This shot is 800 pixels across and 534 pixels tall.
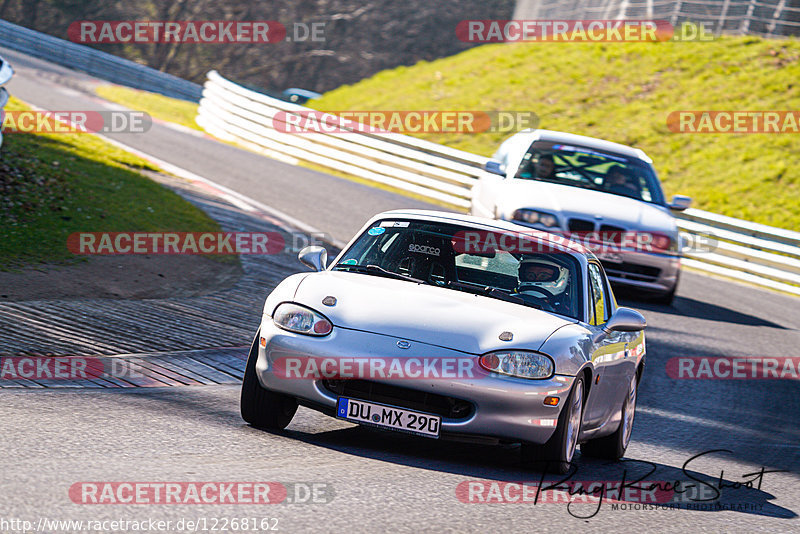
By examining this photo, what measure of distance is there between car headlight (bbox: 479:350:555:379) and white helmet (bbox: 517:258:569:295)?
40.9 inches

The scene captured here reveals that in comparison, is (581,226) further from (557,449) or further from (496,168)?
(557,449)

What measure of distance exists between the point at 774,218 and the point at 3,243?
19.6 metres

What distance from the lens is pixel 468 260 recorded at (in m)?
7.79

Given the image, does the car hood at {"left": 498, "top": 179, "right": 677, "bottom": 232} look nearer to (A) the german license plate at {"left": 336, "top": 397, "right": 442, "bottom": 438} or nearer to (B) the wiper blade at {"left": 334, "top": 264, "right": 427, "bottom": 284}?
(B) the wiper blade at {"left": 334, "top": 264, "right": 427, "bottom": 284}

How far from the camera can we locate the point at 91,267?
1188 cm

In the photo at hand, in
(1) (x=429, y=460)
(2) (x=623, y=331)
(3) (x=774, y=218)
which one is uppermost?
(2) (x=623, y=331)

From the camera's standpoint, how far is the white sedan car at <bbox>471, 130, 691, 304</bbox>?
1452 centimetres

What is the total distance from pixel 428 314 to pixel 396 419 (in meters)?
0.65

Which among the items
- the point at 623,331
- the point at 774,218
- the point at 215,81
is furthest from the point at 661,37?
the point at 623,331

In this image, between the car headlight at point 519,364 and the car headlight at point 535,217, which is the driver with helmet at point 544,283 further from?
the car headlight at point 535,217

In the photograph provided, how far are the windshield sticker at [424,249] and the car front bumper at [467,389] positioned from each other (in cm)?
130

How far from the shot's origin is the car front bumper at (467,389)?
21.2ft

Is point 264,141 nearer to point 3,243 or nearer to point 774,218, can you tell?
point 774,218

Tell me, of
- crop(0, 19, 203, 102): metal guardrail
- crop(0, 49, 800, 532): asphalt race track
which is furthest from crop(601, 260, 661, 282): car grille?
crop(0, 19, 203, 102): metal guardrail
